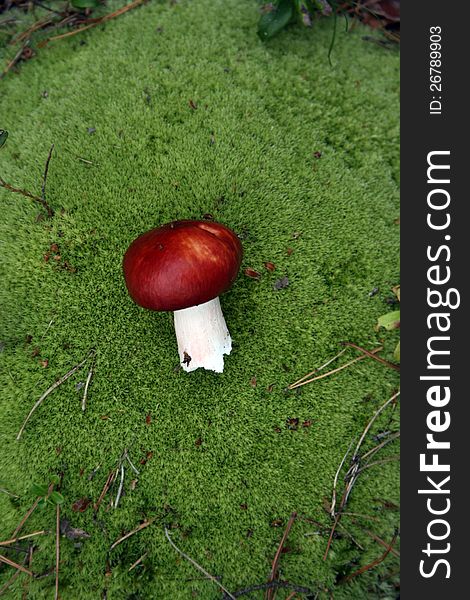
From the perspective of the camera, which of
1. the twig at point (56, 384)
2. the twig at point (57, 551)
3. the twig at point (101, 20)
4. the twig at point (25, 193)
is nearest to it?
the twig at point (57, 551)

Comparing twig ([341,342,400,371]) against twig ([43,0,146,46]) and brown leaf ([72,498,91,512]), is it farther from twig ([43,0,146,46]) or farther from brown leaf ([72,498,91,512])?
twig ([43,0,146,46])

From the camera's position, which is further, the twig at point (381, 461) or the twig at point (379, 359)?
the twig at point (379, 359)

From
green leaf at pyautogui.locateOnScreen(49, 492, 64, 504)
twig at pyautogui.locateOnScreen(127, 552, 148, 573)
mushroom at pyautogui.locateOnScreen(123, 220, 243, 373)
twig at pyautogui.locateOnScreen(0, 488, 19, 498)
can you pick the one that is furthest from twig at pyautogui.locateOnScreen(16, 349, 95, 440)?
twig at pyautogui.locateOnScreen(127, 552, 148, 573)

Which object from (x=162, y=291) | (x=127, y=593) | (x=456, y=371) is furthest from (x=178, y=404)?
(x=456, y=371)

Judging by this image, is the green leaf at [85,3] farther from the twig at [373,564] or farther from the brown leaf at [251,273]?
the twig at [373,564]

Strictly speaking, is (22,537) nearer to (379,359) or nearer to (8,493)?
(8,493)

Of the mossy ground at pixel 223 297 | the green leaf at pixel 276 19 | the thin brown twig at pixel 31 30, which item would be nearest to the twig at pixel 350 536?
the mossy ground at pixel 223 297
